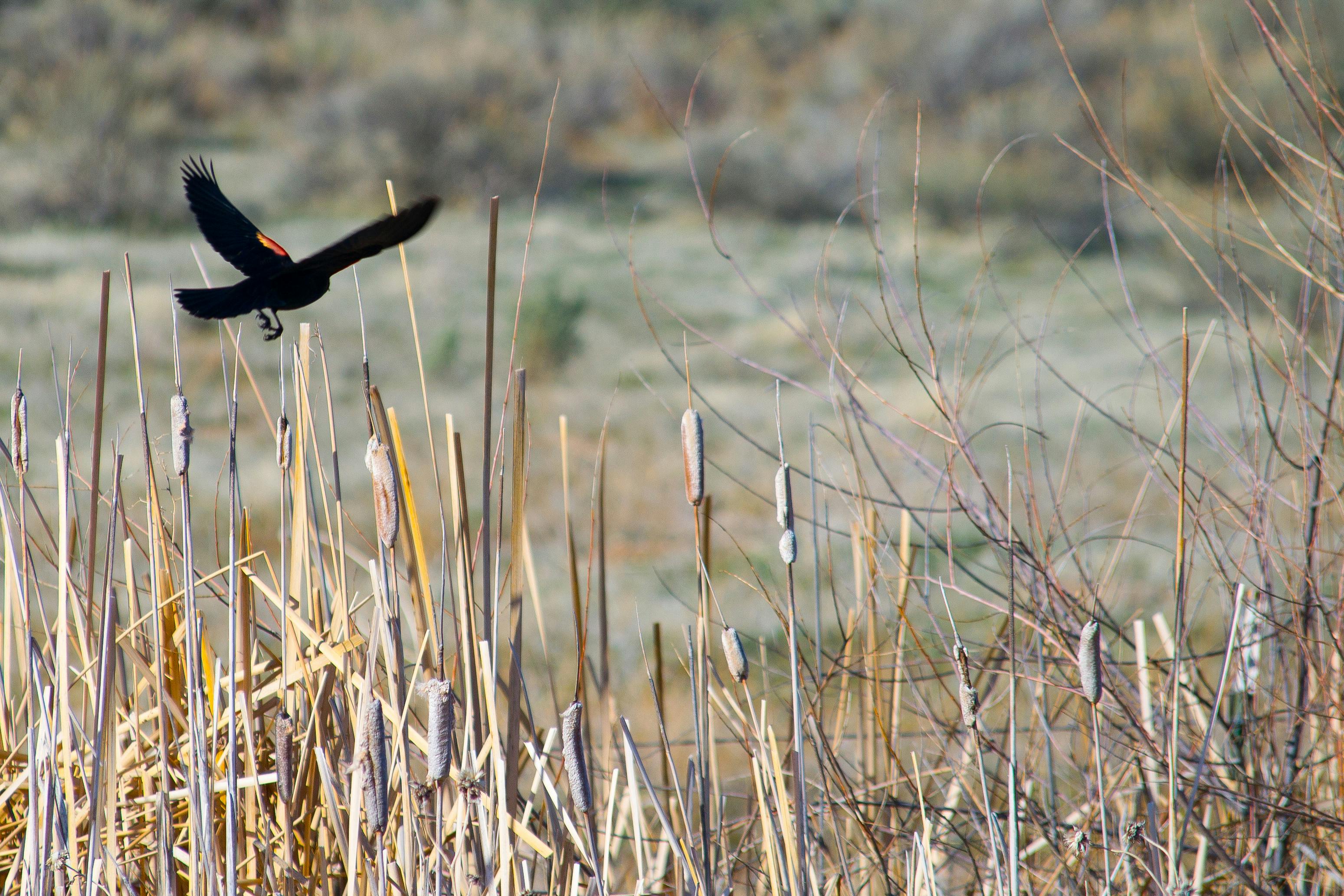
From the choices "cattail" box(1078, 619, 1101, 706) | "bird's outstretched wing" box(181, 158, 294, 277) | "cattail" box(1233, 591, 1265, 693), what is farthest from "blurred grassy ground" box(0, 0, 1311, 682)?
"bird's outstretched wing" box(181, 158, 294, 277)

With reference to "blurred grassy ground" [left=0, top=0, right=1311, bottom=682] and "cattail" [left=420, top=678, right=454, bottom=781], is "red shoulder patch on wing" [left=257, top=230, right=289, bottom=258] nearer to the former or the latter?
"cattail" [left=420, top=678, right=454, bottom=781]

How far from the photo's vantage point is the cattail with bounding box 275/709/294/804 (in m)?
0.61

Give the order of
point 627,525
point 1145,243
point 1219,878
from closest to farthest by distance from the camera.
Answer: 1. point 1219,878
2. point 627,525
3. point 1145,243

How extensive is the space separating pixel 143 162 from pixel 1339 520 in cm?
772

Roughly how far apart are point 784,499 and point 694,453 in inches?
2.7

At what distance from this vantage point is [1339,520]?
40.0 inches

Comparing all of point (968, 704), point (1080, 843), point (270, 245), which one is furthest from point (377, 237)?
point (1080, 843)

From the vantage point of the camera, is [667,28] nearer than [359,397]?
No

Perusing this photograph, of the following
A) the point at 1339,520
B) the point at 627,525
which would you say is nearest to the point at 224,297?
the point at 1339,520

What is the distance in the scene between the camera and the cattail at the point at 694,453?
1.92ft

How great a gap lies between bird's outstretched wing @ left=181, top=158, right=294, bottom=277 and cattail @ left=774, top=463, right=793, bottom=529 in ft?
1.38

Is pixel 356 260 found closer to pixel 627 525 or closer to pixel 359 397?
pixel 627 525

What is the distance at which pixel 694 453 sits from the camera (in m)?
0.59

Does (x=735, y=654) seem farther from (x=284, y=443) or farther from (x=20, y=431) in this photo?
(x=20, y=431)
